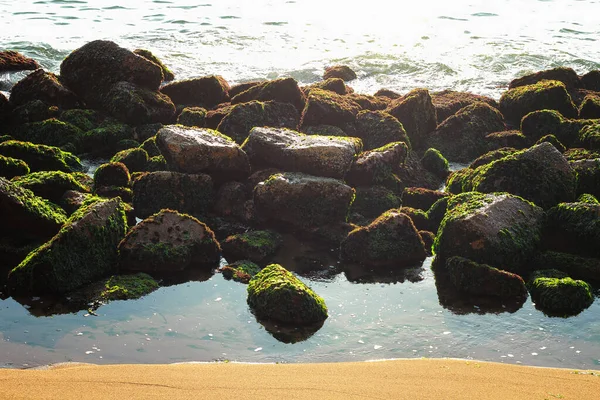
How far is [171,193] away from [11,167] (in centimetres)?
262

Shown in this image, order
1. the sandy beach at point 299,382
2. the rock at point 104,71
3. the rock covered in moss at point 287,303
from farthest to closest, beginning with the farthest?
the rock at point 104,71
the rock covered in moss at point 287,303
the sandy beach at point 299,382

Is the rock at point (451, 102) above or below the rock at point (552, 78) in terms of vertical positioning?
below

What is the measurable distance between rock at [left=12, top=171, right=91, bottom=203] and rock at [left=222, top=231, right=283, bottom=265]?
267 centimetres

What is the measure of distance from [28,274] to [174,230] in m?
1.87

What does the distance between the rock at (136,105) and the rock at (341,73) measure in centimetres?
608

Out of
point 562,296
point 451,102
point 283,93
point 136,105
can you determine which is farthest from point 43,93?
point 562,296

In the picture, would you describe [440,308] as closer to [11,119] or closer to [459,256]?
[459,256]

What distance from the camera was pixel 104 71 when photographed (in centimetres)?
1534

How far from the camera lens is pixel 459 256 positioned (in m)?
8.86

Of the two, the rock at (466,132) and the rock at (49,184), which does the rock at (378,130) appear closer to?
the rock at (466,132)

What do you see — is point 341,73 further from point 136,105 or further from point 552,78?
point 136,105

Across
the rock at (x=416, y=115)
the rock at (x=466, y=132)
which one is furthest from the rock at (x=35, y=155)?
the rock at (x=466, y=132)

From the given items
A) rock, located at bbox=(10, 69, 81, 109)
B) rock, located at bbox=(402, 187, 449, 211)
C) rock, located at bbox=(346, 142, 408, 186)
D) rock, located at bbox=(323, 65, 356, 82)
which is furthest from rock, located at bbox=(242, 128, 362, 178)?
rock, located at bbox=(323, 65, 356, 82)

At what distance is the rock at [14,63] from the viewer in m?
18.3
